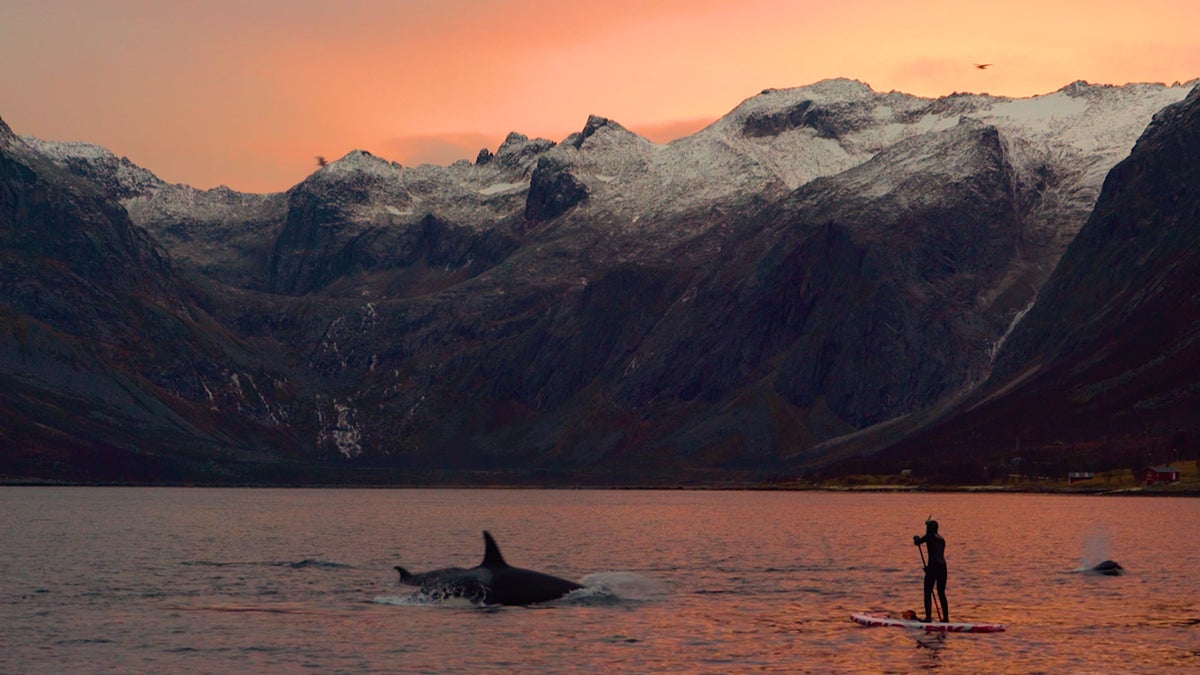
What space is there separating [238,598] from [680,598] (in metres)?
26.2

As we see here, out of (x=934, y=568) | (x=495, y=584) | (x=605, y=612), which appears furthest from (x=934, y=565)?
(x=495, y=584)

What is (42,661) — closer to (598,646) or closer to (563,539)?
(598,646)

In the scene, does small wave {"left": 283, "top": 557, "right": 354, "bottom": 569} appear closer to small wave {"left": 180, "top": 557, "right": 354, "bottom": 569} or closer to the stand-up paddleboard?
small wave {"left": 180, "top": 557, "right": 354, "bottom": 569}

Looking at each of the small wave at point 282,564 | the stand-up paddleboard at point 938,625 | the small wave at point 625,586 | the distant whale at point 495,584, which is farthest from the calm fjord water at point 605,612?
→ the distant whale at point 495,584

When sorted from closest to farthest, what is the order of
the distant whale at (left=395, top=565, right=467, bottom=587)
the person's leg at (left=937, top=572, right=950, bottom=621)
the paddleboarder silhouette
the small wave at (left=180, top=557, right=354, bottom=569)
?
the paddleboarder silhouette
the person's leg at (left=937, top=572, right=950, bottom=621)
the distant whale at (left=395, top=565, right=467, bottom=587)
the small wave at (left=180, top=557, right=354, bottom=569)

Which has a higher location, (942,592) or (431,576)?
(942,592)

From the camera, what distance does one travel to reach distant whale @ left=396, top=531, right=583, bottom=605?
89.6m

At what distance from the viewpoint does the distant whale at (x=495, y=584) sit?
89.6m

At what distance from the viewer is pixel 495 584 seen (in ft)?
294

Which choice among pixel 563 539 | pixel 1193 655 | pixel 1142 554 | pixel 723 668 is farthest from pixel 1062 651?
pixel 563 539

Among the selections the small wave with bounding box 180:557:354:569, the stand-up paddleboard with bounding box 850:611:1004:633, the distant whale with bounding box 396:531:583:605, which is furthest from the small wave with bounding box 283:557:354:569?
the stand-up paddleboard with bounding box 850:611:1004:633

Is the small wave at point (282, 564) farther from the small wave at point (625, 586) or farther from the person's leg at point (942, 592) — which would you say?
the person's leg at point (942, 592)

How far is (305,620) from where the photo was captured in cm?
8412

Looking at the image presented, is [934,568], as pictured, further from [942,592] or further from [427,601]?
[427,601]
